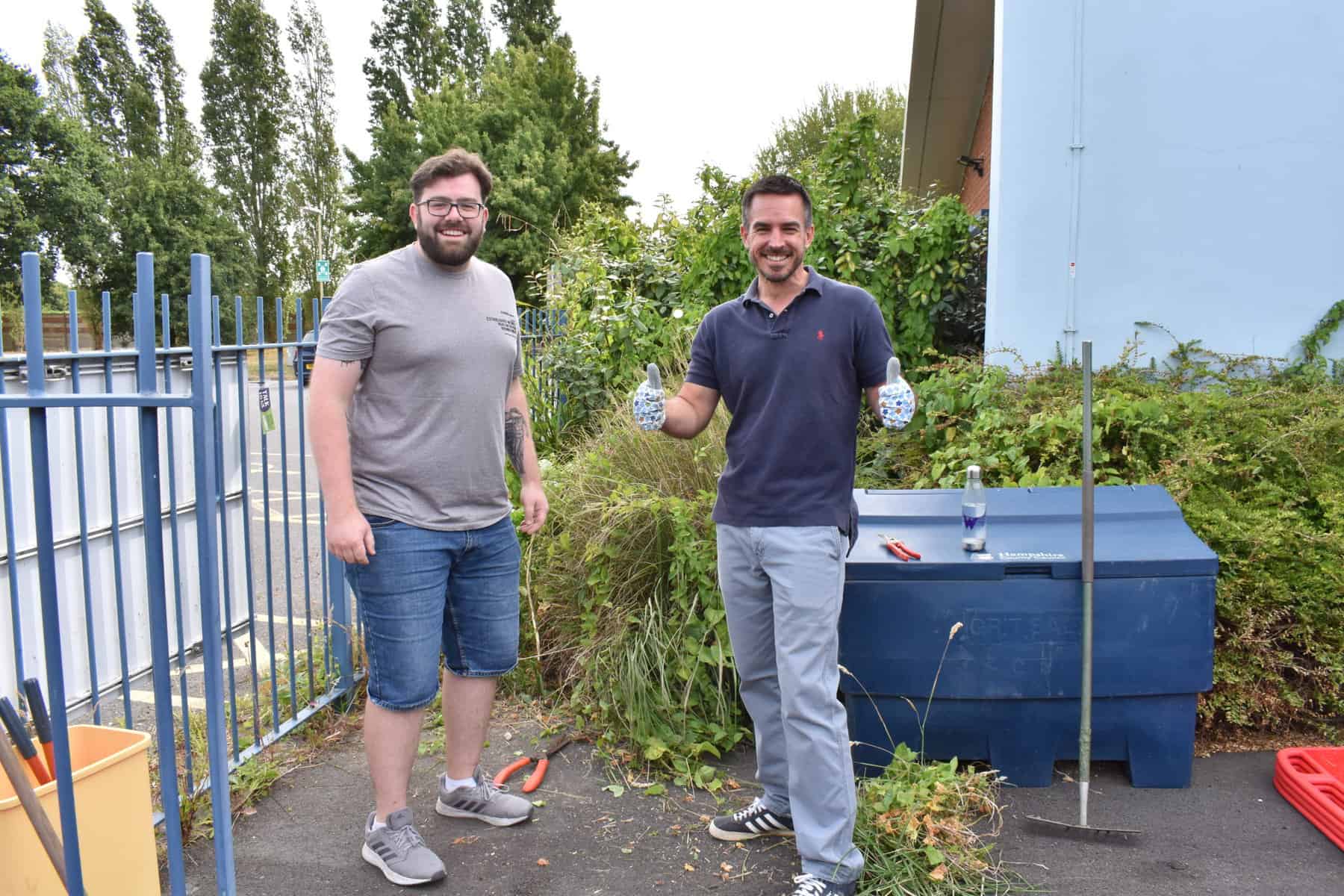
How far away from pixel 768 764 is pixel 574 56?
38.4 m

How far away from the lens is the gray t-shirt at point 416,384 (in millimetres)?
2855

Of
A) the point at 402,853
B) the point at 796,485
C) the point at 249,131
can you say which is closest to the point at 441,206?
the point at 796,485

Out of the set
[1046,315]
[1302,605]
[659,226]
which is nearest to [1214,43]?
[1046,315]

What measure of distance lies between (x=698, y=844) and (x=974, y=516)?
4.71 ft

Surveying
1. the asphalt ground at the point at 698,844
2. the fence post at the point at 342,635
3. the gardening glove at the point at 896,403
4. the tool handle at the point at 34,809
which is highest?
the gardening glove at the point at 896,403

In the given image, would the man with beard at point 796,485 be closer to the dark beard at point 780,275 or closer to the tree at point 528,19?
the dark beard at point 780,275

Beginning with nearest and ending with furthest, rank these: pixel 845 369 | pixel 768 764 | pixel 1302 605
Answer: pixel 845 369, pixel 768 764, pixel 1302 605

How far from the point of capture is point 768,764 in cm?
317

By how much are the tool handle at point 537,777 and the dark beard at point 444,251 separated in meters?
1.92

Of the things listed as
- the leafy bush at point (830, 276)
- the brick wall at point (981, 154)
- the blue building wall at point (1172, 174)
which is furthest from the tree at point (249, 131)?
the blue building wall at point (1172, 174)

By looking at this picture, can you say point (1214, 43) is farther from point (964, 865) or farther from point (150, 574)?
point (150, 574)

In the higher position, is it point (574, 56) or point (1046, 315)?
point (574, 56)

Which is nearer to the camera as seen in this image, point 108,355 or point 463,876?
point 463,876

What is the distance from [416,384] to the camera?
2926 mm
